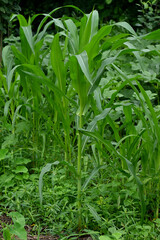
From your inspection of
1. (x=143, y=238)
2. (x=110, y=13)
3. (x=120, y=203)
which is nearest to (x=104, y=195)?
(x=120, y=203)

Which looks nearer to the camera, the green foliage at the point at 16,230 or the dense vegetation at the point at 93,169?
the green foliage at the point at 16,230

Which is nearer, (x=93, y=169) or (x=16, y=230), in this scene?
(x=16, y=230)

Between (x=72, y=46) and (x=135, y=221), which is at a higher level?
(x=72, y=46)

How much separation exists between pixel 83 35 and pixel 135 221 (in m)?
0.97

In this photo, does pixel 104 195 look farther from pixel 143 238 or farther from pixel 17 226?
pixel 17 226

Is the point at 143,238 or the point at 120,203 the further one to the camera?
the point at 120,203

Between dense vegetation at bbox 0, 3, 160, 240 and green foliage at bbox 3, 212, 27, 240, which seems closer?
green foliage at bbox 3, 212, 27, 240

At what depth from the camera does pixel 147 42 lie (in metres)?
3.73

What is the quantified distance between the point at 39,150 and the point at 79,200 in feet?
2.47

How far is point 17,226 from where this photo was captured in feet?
4.92

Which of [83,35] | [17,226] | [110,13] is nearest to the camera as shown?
[17,226]

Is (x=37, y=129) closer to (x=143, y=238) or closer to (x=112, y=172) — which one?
(x=112, y=172)

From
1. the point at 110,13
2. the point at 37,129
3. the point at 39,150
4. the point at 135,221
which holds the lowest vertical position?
the point at 135,221

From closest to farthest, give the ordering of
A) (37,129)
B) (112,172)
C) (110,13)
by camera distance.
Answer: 1. (112,172)
2. (37,129)
3. (110,13)
